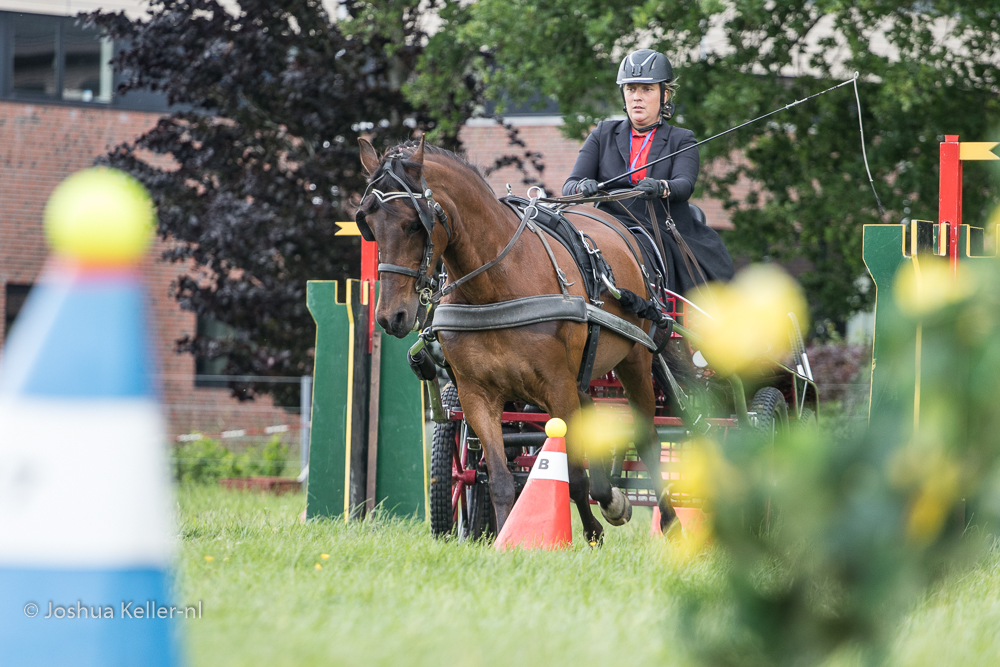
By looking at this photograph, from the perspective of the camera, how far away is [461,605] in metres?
3.65

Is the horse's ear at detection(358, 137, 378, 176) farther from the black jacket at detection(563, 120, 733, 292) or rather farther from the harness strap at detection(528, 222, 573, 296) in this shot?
the black jacket at detection(563, 120, 733, 292)

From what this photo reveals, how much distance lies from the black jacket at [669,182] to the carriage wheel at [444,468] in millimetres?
1472

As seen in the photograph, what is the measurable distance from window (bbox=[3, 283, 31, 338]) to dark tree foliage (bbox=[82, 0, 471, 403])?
6.09m

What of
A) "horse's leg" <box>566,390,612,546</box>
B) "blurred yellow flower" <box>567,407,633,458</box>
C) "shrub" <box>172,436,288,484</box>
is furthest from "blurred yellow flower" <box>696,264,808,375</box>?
"shrub" <box>172,436,288,484</box>

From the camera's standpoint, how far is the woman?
257 inches

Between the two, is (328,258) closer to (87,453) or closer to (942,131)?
(942,131)

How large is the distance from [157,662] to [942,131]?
1207cm

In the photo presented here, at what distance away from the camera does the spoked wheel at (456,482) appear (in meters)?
6.36

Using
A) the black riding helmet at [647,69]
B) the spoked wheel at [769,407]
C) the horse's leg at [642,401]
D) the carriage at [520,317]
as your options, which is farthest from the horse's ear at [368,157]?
the spoked wheel at [769,407]

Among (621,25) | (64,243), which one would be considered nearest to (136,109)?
(621,25)

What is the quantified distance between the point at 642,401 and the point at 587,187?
129cm

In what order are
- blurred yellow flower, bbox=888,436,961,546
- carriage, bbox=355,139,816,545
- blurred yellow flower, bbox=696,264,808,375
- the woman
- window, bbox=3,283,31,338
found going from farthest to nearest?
1. window, bbox=3,283,31,338
2. the woman
3. carriage, bbox=355,139,816,545
4. blurred yellow flower, bbox=888,436,961,546
5. blurred yellow flower, bbox=696,264,808,375

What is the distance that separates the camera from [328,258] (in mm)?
12617

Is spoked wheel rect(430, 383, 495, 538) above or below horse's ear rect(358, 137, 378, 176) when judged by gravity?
below
